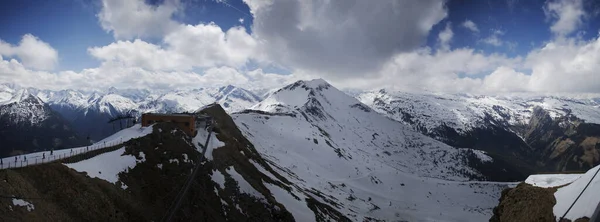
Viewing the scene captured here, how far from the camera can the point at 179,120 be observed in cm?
7531

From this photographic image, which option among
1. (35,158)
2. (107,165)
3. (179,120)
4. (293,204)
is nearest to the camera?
(35,158)

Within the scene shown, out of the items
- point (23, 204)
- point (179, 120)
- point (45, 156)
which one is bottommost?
point (23, 204)

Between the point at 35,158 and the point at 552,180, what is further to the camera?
the point at 552,180

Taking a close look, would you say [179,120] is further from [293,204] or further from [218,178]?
[293,204]

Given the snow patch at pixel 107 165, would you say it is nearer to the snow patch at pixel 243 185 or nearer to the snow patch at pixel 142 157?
the snow patch at pixel 142 157

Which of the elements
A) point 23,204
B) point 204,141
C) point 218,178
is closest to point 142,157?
point 218,178

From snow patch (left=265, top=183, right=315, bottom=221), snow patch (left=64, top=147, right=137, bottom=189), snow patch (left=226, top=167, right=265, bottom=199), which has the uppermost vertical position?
snow patch (left=64, top=147, right=137, bottom=189)

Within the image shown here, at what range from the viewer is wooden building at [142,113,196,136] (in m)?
74.1

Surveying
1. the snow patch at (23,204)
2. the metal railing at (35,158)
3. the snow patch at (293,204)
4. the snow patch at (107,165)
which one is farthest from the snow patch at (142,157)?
the snow patch at (293,204)

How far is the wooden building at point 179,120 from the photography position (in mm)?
74125

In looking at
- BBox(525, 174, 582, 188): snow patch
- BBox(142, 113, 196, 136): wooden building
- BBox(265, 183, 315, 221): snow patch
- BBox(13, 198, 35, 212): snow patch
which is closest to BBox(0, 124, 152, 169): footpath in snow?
BBox(13, 198, 35, 212): snow patch

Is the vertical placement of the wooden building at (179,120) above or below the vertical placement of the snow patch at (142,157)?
above

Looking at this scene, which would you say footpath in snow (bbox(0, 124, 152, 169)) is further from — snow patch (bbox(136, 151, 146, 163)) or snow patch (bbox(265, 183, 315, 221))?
snow patch (bbox(265, 183, 315, 221))

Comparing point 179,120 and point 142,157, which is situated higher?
point 179,120
